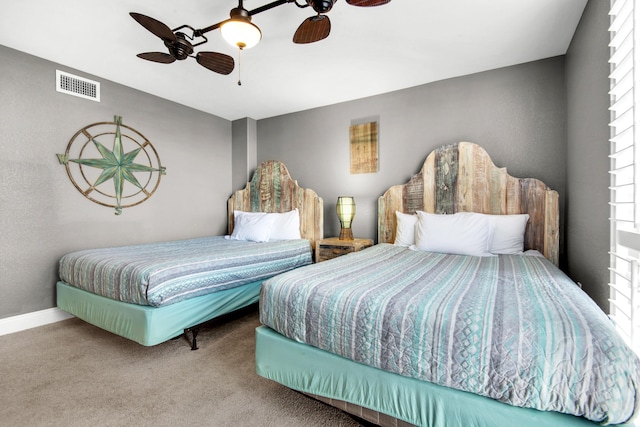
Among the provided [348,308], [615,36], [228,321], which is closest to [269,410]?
[348,308]

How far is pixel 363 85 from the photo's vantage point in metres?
3.22

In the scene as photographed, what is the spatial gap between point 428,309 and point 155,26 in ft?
7.25

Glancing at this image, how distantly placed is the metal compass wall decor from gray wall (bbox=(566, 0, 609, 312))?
409 centimetres

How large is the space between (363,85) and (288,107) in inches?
45.8

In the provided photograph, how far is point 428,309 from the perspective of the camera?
1.14 metres

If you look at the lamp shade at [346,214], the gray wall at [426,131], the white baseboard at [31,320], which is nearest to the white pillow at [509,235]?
the gray wall at [426,131]

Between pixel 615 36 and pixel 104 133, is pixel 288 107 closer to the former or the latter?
pixel 104 133

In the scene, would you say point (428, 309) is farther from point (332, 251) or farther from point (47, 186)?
point (47, 186)

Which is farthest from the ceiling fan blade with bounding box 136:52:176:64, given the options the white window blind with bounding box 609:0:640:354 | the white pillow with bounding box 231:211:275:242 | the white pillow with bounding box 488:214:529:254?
the white pillow with bounding box 488:214:529:254

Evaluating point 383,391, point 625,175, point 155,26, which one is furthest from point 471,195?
point 155,26

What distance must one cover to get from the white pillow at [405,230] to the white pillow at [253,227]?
1.59 metres

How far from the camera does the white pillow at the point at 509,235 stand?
2498mm

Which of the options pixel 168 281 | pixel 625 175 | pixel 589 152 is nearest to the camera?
pixel 625 175

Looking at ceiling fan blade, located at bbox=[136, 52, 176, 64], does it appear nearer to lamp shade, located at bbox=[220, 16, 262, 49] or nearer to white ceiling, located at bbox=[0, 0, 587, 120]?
white ceiling, located at bbox=[0, 0, 587, 120]
